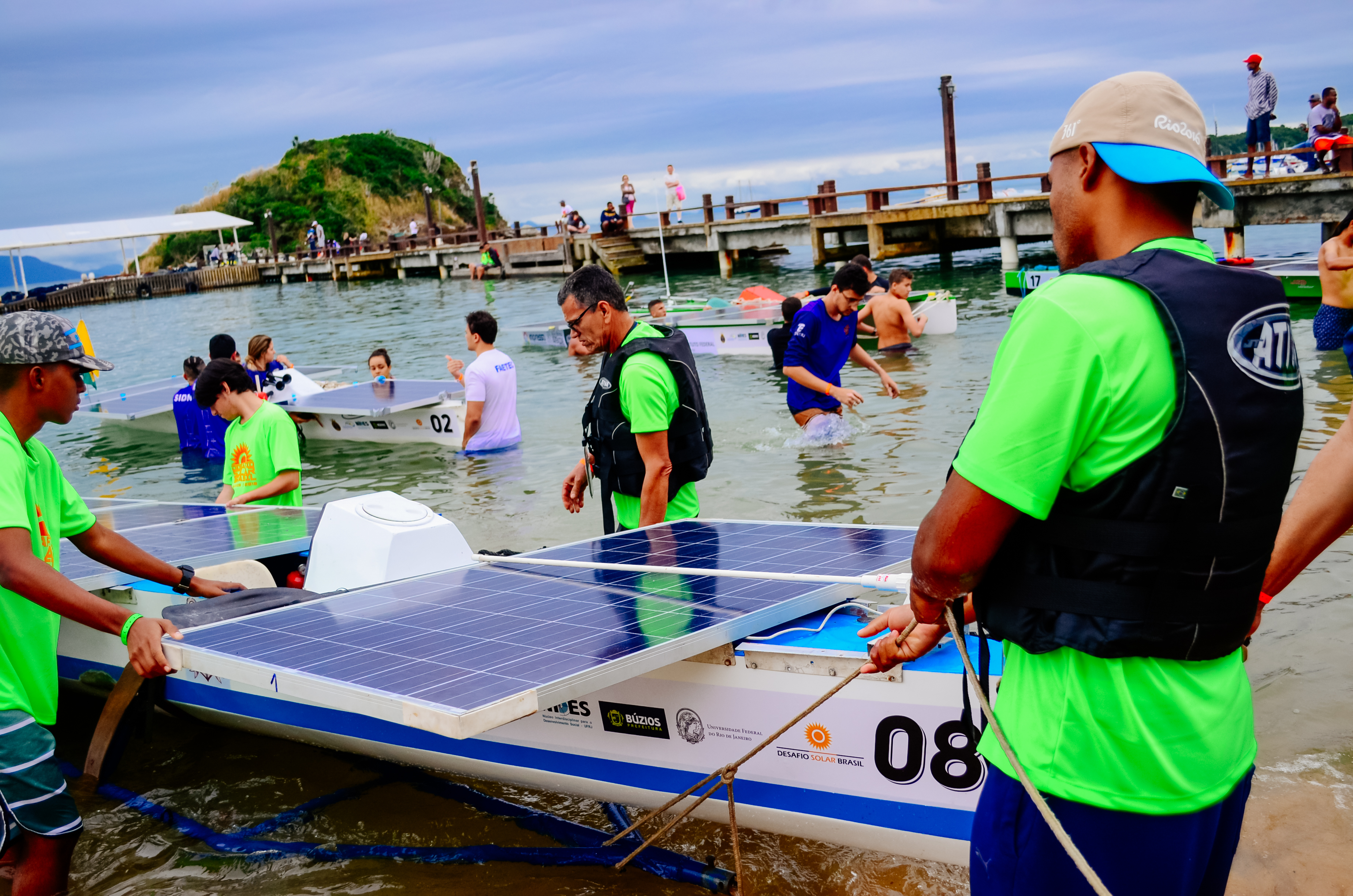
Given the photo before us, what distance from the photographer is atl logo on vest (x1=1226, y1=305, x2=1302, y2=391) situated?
1.62 meters

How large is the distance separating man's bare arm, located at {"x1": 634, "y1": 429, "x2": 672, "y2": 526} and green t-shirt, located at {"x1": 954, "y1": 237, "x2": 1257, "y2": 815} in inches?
114

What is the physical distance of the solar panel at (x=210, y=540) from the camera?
5027 millimetres

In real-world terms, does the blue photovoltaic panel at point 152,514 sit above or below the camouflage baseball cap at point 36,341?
below

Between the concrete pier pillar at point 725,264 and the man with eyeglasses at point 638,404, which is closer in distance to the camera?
the man with eyeglasses at point 638,404

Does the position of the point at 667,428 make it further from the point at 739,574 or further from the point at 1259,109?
the point at 1259,109

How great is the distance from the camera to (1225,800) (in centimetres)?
182

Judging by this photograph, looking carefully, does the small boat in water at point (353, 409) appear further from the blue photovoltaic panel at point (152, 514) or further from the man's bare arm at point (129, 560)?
the man's bare arm at point (129, 560)

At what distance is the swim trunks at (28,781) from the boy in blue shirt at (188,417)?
1069 centimetres

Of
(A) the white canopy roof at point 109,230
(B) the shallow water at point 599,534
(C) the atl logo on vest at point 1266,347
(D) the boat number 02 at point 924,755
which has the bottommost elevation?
(B) the shallow water at point 599,534

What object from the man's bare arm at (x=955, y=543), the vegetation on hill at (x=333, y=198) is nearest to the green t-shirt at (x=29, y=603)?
the man's bare arm at (x=955, y=543)

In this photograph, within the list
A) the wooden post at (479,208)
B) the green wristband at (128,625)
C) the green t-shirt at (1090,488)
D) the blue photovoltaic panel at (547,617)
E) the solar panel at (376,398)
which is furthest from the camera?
the wooden post at (479,208)

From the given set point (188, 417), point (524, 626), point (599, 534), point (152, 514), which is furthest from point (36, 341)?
point (188, 417)

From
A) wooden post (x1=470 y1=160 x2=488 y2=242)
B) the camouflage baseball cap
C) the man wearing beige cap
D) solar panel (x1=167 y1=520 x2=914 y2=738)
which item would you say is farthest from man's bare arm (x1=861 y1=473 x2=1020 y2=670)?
wooden post (x1=470 y1=160 x2=488 y2=242)

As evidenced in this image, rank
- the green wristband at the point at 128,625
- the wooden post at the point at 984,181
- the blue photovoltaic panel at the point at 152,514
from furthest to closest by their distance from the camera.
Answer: the wooden post at the point at 984,181 → the blue photovoltaic panel at the point at 152,514 → the green wristband at the point at 128,625
